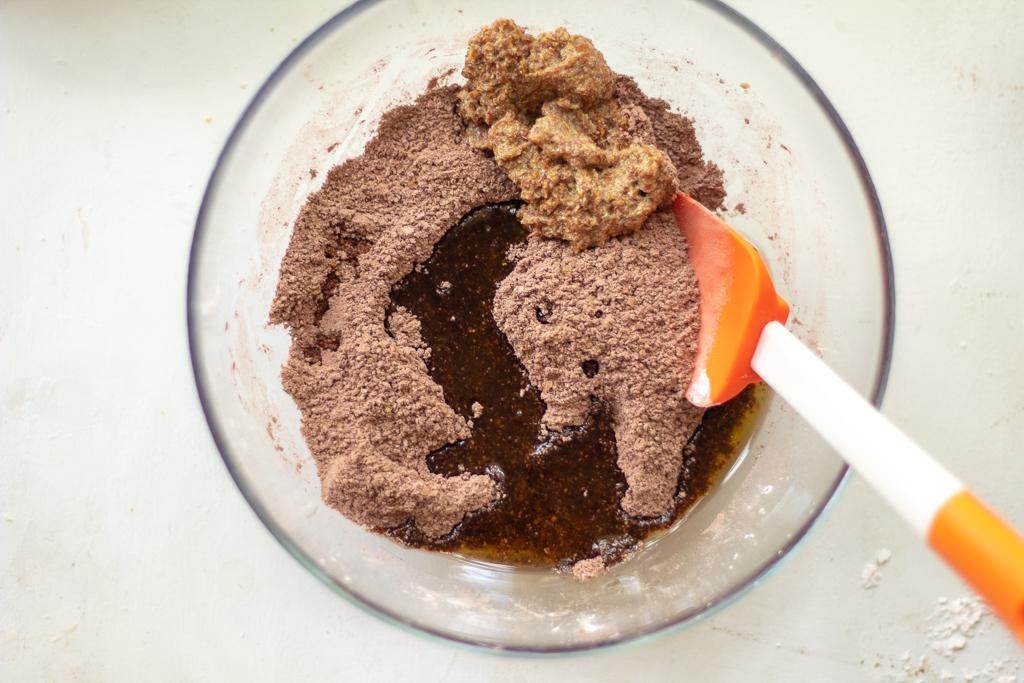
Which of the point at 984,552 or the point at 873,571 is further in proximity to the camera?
the point at 873,571

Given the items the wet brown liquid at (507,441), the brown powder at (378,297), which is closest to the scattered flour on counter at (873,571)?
the wet brown liquid at (507,441)

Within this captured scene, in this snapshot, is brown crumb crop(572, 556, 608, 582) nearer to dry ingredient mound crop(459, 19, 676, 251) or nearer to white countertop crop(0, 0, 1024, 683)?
white countertop crop(0, 0, 1024, 683)

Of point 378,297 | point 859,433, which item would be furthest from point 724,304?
point 378,297

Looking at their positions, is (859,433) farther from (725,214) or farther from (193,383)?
(193,383)

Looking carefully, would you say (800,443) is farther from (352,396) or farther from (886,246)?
(352,396)

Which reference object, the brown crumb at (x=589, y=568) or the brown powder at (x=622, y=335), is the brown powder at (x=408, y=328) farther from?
the brown crumb at (x=589, y=568)
